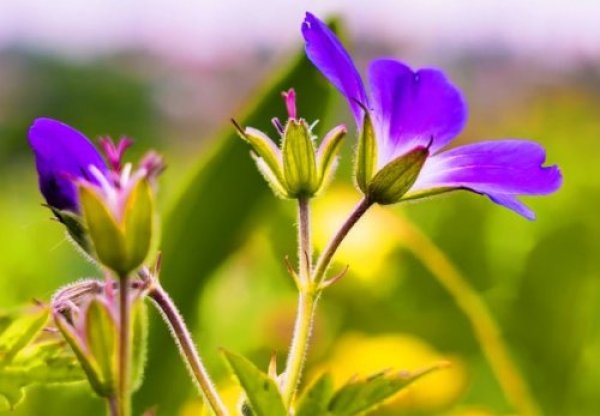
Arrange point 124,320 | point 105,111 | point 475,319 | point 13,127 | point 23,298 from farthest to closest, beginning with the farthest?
point 105,111, point 13,127, point 23,298, point 475,319, point 124,320

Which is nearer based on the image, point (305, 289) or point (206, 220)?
point (305, 289)

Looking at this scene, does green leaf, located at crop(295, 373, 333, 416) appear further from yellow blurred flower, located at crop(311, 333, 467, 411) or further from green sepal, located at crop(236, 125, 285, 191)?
yellow blurred flower, located at crop(311, 333, 467, 411)

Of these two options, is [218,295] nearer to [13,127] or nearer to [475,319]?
[475,319]

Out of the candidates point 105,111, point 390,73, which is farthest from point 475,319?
point 105,111

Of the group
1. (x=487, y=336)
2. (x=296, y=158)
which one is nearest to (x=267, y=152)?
(x=296, y=158)

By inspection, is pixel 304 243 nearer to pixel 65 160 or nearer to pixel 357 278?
pixel 65 160

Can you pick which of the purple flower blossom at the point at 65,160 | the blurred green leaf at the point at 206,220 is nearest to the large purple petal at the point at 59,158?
the purple flower blossom at the point at 65,160

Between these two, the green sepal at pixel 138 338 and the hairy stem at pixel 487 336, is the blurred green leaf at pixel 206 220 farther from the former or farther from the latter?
the green sepal at pixel 138 338

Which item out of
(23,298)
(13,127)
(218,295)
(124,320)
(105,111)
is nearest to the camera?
(124,320)
